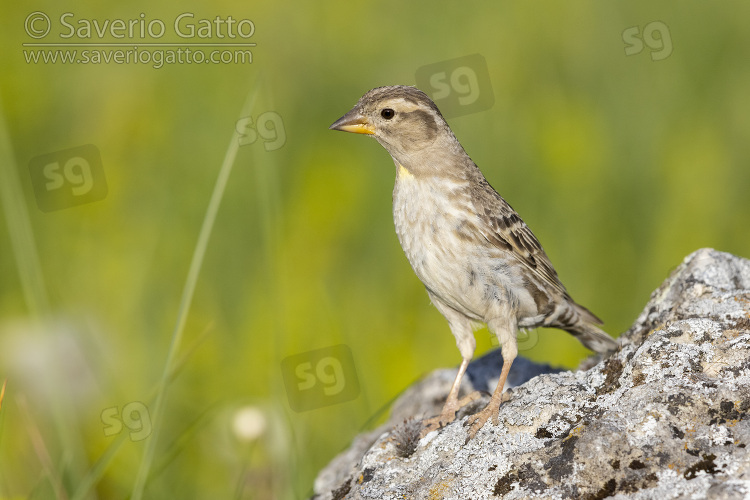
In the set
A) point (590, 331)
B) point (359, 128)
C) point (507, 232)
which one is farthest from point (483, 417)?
point (359, 128)

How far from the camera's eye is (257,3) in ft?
35.0

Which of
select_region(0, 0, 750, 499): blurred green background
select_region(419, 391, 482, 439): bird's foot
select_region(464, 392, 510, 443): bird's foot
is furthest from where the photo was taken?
select_region(0, 0, 750, 499): blurred green background

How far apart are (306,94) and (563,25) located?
2982 millimetres

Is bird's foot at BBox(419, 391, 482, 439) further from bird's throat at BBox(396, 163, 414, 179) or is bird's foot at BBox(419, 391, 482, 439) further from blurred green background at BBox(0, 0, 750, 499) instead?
bird's throat at BBox(396, 163, 414, 179)

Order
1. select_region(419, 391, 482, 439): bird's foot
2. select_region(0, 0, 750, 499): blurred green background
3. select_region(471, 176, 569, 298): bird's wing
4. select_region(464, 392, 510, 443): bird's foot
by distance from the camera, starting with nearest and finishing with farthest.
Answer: select_region(464, 392, 510, 443): bird's foot, select_region(419, 391, 482, 439): bird's foot, select_region(471, 176, 569, 298): bird's wing, select_region(0, 0, 750, 499): blurred green background

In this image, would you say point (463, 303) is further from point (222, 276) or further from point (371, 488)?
point (222, 276)

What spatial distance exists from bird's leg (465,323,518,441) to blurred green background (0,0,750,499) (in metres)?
1.22

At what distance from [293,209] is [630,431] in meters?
4.93

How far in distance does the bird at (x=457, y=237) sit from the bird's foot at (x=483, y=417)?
0.55 metres

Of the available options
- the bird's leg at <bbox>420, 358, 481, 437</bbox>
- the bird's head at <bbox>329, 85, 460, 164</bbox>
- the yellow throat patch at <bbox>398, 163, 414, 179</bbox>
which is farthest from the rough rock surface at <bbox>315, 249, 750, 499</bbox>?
the bird's head at <bbox>329, 85, 460, 164</bbox>

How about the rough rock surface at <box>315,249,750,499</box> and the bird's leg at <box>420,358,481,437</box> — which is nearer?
the rough rock surface at <box>315,249,750,499</box>

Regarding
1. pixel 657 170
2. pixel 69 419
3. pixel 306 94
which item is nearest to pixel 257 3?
pixel 306 94

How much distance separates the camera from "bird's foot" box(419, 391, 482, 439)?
4.44m

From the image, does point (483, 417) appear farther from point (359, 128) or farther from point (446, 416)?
point (359, 128)
